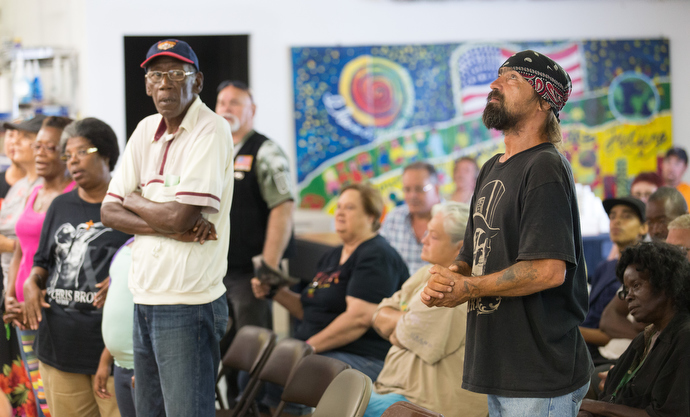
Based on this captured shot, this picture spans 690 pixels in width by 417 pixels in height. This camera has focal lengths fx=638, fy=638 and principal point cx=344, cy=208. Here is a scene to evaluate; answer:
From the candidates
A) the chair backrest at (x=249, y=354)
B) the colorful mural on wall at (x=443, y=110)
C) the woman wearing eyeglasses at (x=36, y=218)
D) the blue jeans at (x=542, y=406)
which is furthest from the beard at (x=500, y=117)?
the colorful mural on wall at (x=443, y=110)

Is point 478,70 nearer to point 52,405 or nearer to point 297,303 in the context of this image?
point 297,303

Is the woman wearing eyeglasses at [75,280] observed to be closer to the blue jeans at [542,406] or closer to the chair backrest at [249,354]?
the chair backrest at [249,354]

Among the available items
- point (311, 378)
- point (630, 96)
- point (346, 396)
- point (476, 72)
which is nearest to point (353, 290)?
point (311, 378)

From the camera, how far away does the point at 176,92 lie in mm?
2018

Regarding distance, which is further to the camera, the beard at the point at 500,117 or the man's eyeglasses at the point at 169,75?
the man's eyeglasses at the point at 169,75

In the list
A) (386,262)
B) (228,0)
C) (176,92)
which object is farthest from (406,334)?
(228,0)

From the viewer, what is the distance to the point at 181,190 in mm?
1909

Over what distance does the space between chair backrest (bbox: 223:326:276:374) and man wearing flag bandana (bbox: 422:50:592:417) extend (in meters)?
1.51

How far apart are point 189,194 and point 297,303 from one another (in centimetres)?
169

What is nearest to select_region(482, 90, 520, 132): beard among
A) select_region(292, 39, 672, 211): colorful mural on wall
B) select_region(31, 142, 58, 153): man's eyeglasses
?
select_region(31, 142, 58, 153): man's eyeglasses

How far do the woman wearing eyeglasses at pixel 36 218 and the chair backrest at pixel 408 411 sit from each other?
1793 millimetres

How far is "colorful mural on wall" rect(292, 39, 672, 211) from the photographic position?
21.1 feet

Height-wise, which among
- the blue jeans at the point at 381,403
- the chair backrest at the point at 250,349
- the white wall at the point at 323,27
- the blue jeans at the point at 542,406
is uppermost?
the white wall at the point at 323,27

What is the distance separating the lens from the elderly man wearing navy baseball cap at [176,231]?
189 cm
